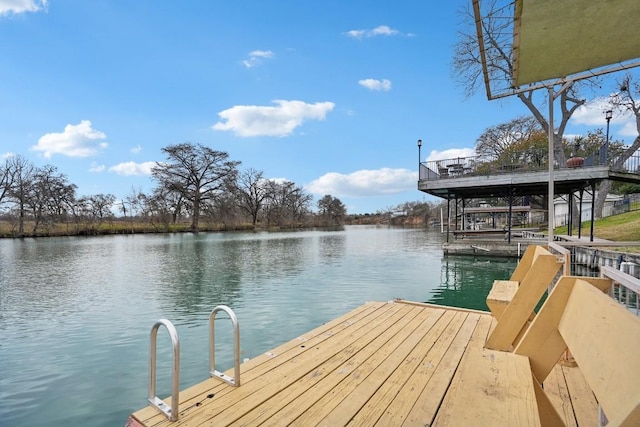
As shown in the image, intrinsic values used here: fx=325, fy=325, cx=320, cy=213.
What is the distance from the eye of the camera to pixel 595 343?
1.20 metres

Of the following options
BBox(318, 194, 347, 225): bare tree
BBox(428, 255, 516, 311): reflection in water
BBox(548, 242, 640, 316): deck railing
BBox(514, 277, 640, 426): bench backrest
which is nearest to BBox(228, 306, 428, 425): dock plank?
BBox(514, 277, 640, 426): bench backrest

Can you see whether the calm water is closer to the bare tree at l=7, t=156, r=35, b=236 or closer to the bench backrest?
the bench backrest

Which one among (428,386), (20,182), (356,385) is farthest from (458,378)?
(20,182)

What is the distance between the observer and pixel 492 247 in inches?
549

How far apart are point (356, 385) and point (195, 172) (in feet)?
133

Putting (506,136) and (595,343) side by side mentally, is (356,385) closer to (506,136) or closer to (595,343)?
(595,343)

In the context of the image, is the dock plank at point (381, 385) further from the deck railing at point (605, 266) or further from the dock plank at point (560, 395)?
the deck railing at point (605, 266)

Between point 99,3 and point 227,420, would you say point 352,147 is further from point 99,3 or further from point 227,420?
point 227,420

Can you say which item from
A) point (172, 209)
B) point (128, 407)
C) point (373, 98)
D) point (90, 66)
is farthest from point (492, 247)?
point (172, 209)

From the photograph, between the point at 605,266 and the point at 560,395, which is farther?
the point at 605,266

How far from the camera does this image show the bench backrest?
87 centimetres

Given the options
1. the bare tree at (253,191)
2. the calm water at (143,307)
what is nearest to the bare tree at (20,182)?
the calm water at (143,307)

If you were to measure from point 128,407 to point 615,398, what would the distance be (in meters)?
3.95

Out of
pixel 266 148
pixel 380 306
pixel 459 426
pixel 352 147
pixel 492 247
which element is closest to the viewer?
pixel 459 426
